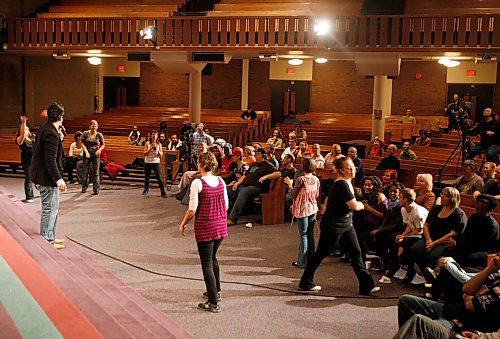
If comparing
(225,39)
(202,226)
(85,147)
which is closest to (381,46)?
(225,39)

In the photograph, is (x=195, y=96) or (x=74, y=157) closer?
(x=74, y=157)

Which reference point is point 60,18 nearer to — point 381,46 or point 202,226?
point 381,46

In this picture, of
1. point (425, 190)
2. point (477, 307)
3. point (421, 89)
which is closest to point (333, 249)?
point (425, 190)

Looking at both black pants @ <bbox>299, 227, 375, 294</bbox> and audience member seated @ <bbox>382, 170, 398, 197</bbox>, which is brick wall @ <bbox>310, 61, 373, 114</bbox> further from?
black pants @ <bbox>299, 227, 375, 294</bbox>

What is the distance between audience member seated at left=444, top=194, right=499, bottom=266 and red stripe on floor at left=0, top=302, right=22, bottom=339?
12.9ft

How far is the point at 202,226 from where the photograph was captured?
514 cm

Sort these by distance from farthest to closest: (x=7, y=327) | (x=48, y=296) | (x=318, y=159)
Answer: (x=318, y=159)
(x=48, y=296)
(x=7, y=327)

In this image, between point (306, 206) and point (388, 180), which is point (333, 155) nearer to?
point (388, 180)

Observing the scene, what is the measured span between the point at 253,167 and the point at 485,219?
14.1ft

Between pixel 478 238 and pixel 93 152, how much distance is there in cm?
758

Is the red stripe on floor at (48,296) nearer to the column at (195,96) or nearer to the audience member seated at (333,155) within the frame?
the audience member seated at (333,155)

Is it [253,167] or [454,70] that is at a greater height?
[454,70]

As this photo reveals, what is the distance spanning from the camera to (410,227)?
639 centimetres

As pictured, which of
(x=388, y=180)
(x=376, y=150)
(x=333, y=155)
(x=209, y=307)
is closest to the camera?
(x=209, y=307)
